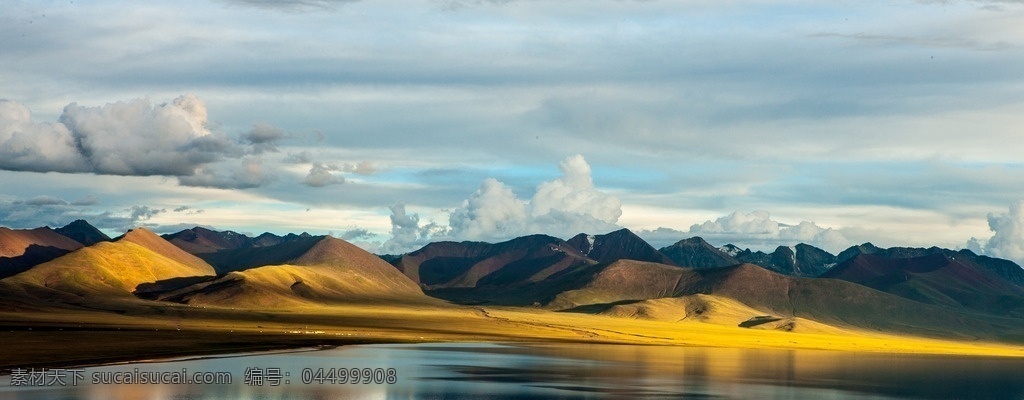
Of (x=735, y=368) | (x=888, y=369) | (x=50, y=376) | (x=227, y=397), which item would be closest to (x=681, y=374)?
(x=735, y=368)

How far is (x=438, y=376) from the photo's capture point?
124 metres

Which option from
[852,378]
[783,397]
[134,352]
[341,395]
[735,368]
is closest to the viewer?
[341,395]

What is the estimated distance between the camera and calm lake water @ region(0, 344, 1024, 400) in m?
99.0

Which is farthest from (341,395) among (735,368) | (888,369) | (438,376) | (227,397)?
(888,369)

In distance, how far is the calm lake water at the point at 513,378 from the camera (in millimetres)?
99000

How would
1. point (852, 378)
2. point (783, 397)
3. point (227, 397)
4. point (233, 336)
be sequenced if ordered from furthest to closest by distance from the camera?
point (233, 336), point (852, 378), point (783, 397), point (227, 397)

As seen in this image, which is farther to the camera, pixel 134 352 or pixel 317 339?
pixel 317 339

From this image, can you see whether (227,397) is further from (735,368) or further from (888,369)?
(888,369)

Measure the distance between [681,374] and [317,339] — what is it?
81.2 meters

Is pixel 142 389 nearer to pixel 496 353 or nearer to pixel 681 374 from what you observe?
pixel 681 374

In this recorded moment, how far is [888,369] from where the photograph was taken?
186500mm

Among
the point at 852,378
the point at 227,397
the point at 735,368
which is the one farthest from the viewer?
the point at 735,368

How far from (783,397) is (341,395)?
5028 centimetres

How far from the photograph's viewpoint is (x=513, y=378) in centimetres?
12669
